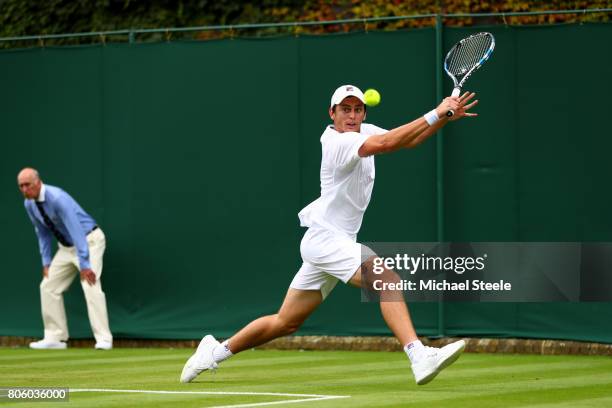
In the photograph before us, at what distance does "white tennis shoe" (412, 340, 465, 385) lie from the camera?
8.20 m

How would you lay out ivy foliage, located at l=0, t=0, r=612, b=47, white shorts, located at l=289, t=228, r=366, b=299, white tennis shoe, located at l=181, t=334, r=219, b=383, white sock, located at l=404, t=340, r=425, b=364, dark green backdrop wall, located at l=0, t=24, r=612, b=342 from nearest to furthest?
1. white sock, located at l=404, t=340, r=425, b=364
2. white shorts, located at l=289, t=228, r=366, b=299
3. white tennis shoe, located at l=181, t=334, r=219, b=383
4. dark green backdrop wall, located at l=0, t=24, r=612, b=342
5. ivy foliage, located at l=0, t=0, r=612, b=47

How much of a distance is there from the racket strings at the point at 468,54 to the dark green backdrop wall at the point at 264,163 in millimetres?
2662

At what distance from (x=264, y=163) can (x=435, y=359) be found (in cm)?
509

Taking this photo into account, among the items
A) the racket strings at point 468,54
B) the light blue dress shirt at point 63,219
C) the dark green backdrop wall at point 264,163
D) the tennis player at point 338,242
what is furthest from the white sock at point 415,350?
the light blue dress shirt at point 63,219

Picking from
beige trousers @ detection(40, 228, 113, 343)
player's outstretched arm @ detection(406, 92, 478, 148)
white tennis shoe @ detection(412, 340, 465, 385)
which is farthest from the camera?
beige trousers @ detection(40, 228, 113, 343)

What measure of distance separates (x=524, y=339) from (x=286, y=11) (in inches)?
269

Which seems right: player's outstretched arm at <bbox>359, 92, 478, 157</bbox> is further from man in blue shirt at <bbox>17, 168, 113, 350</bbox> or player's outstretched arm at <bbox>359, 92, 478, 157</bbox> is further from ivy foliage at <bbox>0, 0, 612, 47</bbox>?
ivy foliage at <bbox>0, 0, 612, 47</bbox>

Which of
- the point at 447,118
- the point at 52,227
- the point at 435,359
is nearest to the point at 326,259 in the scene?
the point at 435,359

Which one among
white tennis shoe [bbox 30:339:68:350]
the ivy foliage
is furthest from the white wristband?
the ivy foliage

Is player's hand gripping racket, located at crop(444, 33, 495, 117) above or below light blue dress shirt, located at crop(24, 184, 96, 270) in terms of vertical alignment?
above

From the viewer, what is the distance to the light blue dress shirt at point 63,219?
516 inches

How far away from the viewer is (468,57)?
9234 mm

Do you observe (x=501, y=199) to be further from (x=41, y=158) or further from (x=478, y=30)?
(x=41, y=158)

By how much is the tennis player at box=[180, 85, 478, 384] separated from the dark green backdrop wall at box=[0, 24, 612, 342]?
3410 millimetres
